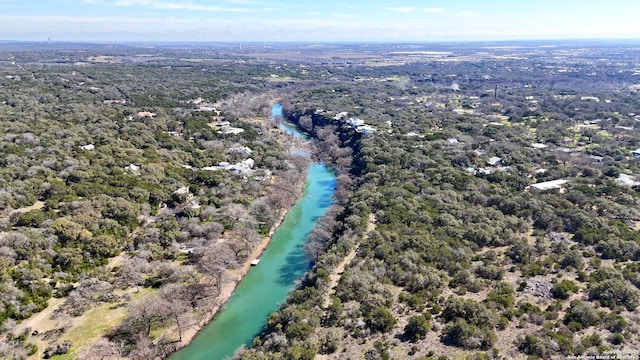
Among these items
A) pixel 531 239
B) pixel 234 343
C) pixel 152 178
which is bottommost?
pixel 234 343

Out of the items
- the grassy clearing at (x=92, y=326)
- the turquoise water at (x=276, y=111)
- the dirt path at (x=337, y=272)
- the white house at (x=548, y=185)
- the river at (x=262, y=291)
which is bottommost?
the river at (x=262, y=291)

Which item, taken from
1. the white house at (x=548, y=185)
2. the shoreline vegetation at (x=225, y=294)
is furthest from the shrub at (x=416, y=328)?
the white house at (x=548, y=185)

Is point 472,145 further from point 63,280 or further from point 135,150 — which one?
point 63,280

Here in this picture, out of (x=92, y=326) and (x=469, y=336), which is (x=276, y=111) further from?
(x=469, y=336)

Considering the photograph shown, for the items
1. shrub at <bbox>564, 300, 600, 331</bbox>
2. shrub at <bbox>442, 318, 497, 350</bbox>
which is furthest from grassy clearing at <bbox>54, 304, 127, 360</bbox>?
shrub at <bbox>564, 300, 600, 331</bbox>

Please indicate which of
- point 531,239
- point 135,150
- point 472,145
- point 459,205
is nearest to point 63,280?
point 135,150

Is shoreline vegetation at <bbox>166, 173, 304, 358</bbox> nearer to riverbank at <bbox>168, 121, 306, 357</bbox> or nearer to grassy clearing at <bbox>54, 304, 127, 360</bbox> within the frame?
riverbank at <bbox>168, 121, 306, 357</bbox>

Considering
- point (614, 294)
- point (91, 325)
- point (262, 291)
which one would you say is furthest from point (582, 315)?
point (91, 325)

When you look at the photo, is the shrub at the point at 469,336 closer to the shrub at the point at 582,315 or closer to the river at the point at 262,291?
the shrub at the point at 582,315
